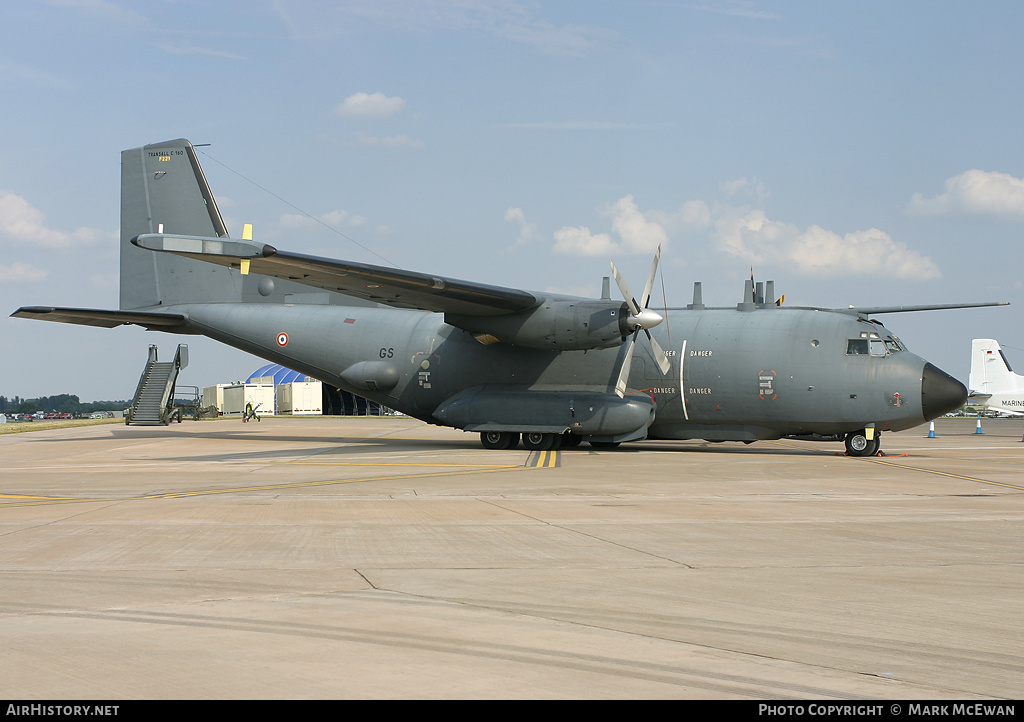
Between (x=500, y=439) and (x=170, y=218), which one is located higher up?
(x=170, y=218)

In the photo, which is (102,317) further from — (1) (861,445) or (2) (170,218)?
(1) (861,445)

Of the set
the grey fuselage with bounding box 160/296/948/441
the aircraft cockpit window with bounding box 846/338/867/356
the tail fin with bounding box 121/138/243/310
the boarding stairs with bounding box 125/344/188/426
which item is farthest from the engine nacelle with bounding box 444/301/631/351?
the boarding stairs with bounding box 125/344/188/426

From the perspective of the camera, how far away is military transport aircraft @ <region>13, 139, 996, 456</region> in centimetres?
2105

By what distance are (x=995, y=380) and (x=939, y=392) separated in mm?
32089

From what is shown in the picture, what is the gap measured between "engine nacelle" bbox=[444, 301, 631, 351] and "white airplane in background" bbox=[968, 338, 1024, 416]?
33747mm

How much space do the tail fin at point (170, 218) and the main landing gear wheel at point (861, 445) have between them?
62.0 feet

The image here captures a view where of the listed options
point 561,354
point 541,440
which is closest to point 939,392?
point 561,354

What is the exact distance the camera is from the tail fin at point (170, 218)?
2836 cm

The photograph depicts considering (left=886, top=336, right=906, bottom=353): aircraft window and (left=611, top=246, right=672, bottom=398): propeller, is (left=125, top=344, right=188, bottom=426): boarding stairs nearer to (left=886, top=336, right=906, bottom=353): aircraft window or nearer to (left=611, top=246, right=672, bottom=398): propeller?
(left=611, top=246, right=672, bottom=398): propeller

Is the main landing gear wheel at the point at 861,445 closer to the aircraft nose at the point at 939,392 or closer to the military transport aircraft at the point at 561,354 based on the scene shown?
the military transport aircraft at the point at 561,354

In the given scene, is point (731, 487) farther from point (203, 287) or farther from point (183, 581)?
point (203, 287)

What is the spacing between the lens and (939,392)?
20.8 m

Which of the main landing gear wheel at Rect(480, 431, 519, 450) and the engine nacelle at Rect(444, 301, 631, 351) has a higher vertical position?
the engine nacelle at Rect(444, 301, 631, 351)
